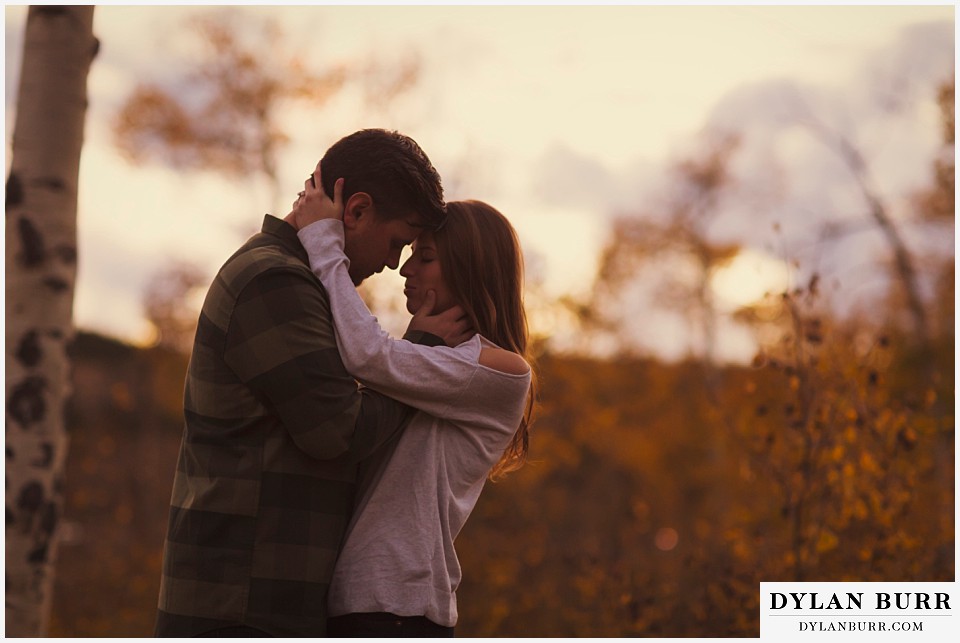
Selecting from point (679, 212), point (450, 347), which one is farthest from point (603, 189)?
point (450, 347)

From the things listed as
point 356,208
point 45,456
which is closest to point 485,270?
point 356,208

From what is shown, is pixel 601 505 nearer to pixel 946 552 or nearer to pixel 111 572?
pixel 111 572

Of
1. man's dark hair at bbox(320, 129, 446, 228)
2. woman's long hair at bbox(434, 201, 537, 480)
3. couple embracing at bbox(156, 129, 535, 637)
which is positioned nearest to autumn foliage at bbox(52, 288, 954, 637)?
woman's long hair at bbox(434, 201, 537, 480)

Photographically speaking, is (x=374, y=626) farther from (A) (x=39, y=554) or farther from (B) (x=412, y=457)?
(A) (x=39, y=554)

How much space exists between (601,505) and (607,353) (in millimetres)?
2534

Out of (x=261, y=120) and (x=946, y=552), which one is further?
(x=261, y=120)

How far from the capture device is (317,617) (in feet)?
7.36

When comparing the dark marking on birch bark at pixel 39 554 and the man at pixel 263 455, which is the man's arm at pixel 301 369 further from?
the dark marking on birch bark at pixel 39 554

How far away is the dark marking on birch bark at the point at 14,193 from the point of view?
3920 mm

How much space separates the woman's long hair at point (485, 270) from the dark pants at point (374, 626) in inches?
23.8

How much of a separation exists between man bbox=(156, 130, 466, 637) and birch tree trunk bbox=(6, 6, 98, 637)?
193 cm

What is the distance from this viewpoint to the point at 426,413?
7.96 feet

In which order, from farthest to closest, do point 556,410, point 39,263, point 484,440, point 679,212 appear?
1. point 679,212
2. point 556,410
3. point 39,263
4. point 484,440

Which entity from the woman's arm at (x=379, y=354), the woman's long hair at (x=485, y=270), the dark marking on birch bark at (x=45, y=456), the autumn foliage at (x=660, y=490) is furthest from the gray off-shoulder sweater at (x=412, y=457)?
the dark marking on birch bark at (x=45, y=456)
